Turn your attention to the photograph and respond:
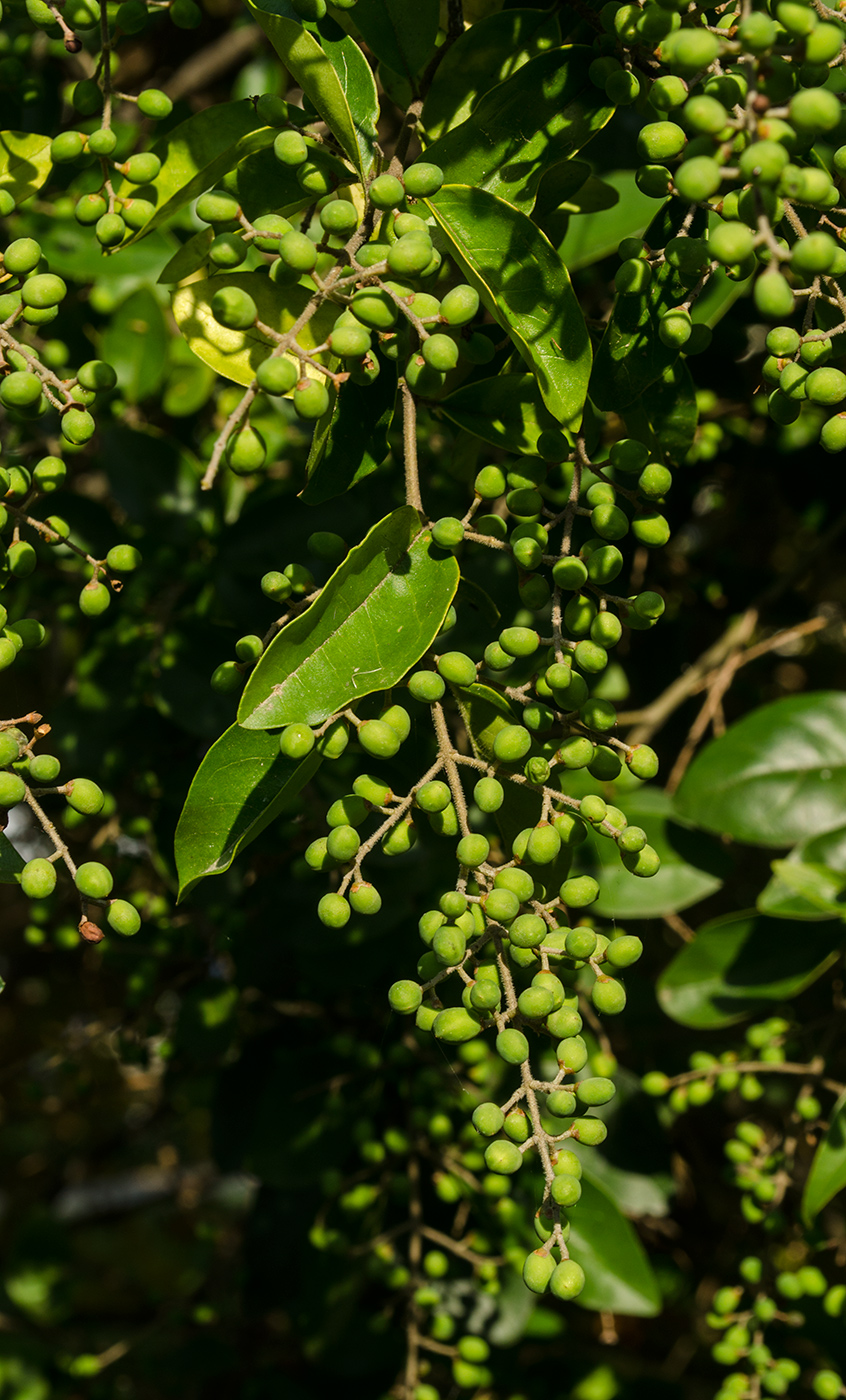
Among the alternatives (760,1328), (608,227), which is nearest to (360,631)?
(608,227)

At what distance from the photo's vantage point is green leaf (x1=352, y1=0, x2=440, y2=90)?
1033 mm

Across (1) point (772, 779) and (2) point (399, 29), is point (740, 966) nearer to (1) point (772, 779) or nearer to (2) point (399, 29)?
(1) point (772, 779)

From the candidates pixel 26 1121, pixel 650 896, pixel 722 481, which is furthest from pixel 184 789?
pixel 26 1121

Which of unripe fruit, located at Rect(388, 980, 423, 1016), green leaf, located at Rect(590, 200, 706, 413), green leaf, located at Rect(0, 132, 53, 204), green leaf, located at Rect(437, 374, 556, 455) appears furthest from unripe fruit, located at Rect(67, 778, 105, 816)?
green leaf, located at Rect(0, 132, 53, 204)

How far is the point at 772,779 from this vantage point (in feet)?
5.50

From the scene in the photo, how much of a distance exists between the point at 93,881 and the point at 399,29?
874 mm

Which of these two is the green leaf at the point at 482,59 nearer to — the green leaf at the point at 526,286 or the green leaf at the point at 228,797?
the green leaf at the point at 526,286

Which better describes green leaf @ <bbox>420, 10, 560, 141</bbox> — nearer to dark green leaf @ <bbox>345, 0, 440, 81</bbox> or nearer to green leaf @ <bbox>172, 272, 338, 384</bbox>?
dark green leaf @ <bbox>345, 0, 440, 81</bbox>

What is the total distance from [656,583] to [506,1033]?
133 cm

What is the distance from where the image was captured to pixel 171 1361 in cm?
213

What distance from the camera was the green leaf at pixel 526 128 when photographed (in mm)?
980

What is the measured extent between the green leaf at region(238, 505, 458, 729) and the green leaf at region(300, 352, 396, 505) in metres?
0.10

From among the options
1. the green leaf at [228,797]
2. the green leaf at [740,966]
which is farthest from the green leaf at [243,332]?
the green leaf at [740,966]

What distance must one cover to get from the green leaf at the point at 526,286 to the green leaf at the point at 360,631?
0.57 feet
